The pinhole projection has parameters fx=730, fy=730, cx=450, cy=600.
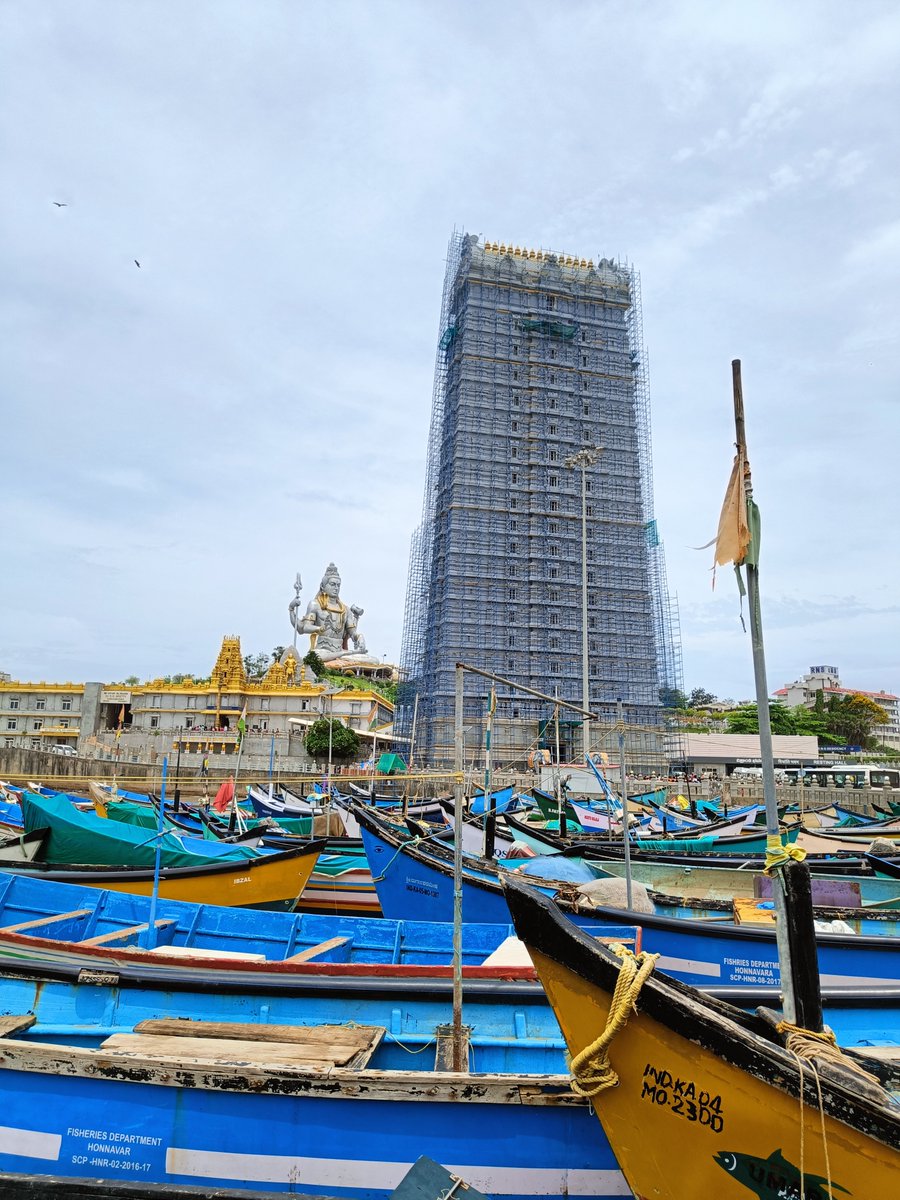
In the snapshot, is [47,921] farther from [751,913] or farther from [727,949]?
[751,913]

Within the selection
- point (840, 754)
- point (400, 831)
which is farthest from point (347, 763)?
point (840, 754)

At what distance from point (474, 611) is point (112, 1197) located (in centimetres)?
4462

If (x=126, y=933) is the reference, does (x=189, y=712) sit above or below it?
above

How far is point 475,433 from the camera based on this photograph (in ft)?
166

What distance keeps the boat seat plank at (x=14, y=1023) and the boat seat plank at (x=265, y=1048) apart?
76cm

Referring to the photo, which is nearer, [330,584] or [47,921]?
[47,921]

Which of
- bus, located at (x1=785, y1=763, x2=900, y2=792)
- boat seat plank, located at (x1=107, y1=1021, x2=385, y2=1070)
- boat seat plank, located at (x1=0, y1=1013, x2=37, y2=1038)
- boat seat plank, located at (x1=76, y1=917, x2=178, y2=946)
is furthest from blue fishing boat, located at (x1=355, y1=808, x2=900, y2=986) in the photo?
bus, located at (x1=785, y1=763, x2=900, y2=792)

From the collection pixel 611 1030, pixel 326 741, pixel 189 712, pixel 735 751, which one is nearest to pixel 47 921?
pixel 611 1030

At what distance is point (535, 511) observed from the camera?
50.3 meters

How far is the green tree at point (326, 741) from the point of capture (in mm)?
43972

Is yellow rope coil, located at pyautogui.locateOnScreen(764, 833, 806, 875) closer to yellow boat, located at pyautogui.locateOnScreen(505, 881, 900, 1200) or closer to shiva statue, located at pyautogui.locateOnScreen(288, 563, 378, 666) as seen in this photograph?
yellow boat, located at pyautogui.locateOnScreen(505, 881, 900, 1200)

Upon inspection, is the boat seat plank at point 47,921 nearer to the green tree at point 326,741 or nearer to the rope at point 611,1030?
the rope at point 611,1030

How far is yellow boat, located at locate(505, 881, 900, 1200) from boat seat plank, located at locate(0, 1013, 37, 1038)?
345 cm

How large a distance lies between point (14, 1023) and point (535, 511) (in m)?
47.3
